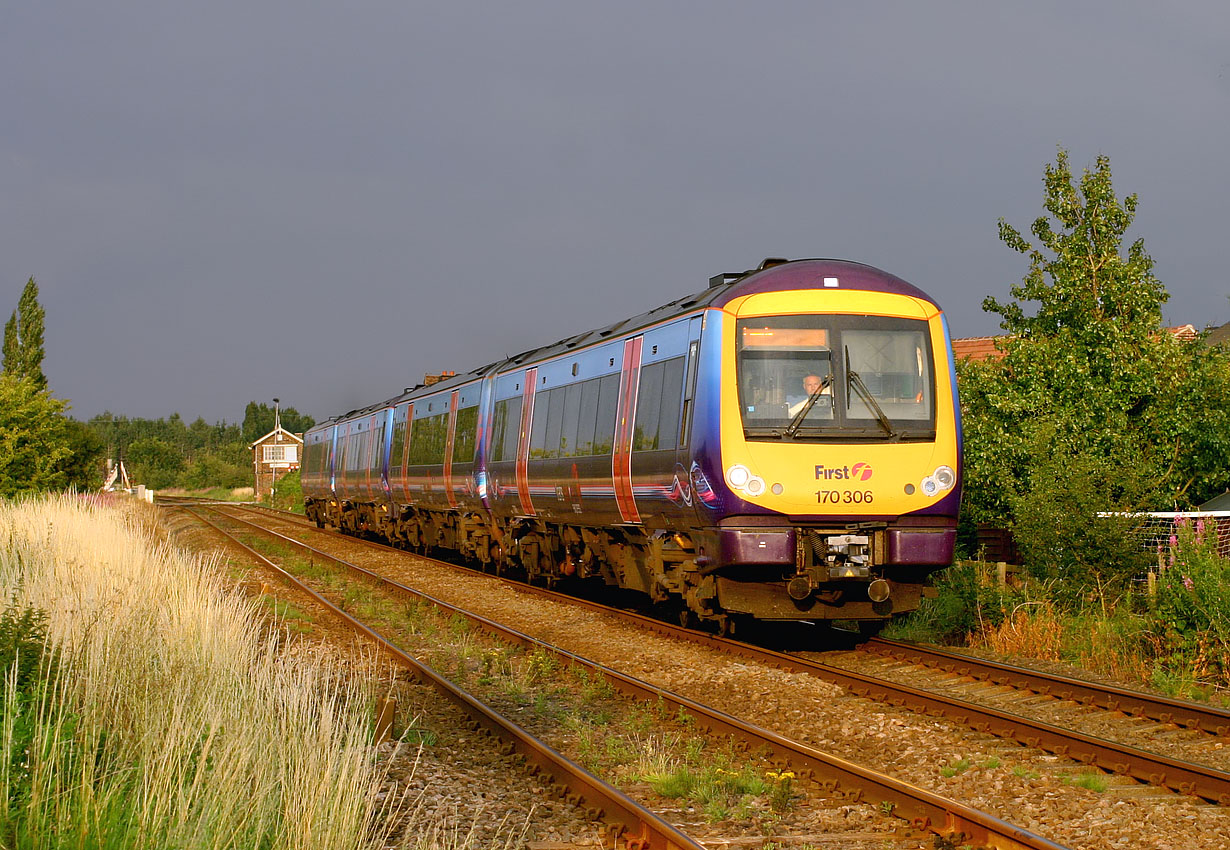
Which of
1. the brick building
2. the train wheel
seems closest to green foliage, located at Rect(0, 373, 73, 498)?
the train wheel

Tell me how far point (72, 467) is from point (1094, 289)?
87.4 ft

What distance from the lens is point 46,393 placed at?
29.8 meters

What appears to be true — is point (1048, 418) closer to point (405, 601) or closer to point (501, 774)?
point (405, 601)

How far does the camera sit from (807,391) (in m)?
10.8

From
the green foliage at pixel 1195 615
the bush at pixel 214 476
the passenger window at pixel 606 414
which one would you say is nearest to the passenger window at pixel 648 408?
the passenger window at pixel 606 414

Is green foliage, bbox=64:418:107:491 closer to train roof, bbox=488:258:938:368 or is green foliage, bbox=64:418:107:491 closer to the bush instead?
train roof, bbox=488:258:938:368

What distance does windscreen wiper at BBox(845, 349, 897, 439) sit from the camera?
35.3 feet

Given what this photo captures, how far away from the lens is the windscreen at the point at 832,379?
10.7 metres

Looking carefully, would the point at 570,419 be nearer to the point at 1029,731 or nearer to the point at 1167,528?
the point at 1167,528

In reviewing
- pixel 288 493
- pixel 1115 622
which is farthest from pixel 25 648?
pixel 288 493

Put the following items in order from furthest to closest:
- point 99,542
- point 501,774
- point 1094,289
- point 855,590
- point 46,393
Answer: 1. point 46,393
2. point 1094,289
3. point 99,542
4. point 855,590
5. point 501,774

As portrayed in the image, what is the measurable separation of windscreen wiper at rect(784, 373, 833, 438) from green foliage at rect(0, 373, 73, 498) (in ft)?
71.0

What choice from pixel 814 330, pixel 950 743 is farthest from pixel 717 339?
pixel 950 743

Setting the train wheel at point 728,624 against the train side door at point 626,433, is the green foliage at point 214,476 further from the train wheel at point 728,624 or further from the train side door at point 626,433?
the train wheel at point 728,624
